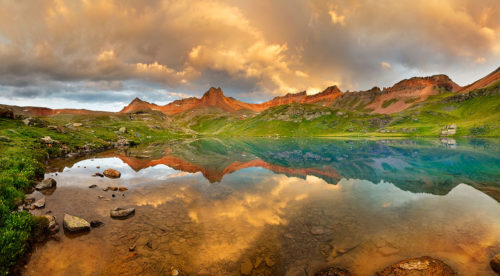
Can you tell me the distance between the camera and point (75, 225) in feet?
46.7

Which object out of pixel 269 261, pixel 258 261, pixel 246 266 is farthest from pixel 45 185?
pixel 269 261

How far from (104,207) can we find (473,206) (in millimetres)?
35084

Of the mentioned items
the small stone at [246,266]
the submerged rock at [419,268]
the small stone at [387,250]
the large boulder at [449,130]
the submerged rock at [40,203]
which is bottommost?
the small stone at [246,266]

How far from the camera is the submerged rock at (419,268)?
10016 mm

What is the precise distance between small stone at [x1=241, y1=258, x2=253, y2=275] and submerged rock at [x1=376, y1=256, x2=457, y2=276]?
21.9ft

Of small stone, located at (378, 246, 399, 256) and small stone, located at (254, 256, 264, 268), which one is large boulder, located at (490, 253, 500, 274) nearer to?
small stone, located at (378, 246, 399, 256)

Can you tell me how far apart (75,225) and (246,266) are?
12.8 meters

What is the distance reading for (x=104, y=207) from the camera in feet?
61.0

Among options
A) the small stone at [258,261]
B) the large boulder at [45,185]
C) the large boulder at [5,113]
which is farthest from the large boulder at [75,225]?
the large boulder at [5,113]

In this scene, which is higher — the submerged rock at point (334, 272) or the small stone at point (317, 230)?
the submerged rock at point (334, 272)

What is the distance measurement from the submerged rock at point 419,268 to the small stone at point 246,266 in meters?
6.68

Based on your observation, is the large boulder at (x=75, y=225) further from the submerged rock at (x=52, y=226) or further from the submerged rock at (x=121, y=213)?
the submerged rock at (x=121, y=213)

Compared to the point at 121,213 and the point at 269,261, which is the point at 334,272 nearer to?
the point at 269,261

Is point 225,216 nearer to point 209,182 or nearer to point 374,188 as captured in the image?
point 209,182
